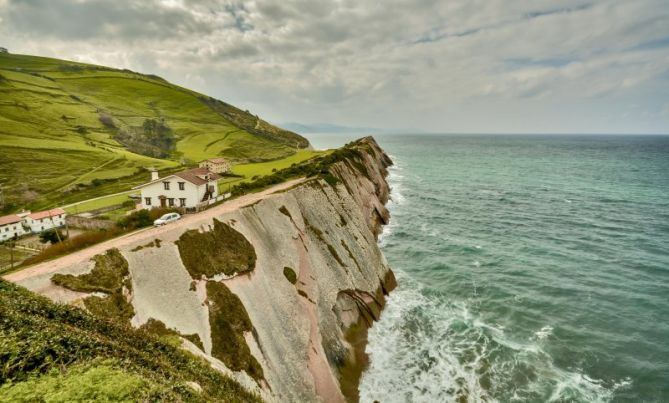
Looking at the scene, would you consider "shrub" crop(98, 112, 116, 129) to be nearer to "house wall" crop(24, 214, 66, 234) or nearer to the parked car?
"house wall" crop(24, 214, 66, 234)

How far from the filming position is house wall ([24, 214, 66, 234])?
4822 centimetres

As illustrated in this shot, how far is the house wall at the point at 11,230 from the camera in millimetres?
45450

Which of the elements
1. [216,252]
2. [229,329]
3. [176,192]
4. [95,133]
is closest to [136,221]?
[176,192]

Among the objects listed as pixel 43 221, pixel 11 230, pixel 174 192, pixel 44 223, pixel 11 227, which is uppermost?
pixel 174 192

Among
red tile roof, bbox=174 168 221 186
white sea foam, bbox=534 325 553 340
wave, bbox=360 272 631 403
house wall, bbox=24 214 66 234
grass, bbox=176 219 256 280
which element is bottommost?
wave, bbox=360 272 631 403

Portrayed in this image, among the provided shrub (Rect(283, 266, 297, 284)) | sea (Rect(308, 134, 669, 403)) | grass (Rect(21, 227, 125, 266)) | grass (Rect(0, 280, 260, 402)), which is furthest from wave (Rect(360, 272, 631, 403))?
grass (Rect(21, 227, 125, 266))

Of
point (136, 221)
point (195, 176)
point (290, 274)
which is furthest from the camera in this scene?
point (195, 176)

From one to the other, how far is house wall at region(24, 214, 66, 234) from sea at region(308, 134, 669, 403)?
48.9m

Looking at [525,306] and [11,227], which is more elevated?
[11,227]

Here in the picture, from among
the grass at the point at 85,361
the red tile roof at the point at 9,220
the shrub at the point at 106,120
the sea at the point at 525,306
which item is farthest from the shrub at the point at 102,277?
the shrub at the point at 106,120

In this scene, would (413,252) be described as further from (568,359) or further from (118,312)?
(118,312)

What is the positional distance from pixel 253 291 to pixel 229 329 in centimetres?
453

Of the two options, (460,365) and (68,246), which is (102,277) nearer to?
(68,246)

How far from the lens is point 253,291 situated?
2745 cm
